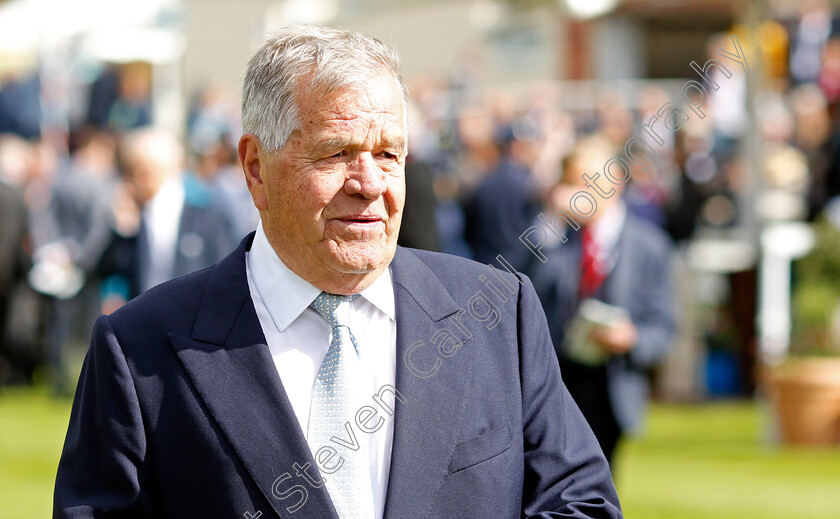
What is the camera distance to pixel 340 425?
255cm

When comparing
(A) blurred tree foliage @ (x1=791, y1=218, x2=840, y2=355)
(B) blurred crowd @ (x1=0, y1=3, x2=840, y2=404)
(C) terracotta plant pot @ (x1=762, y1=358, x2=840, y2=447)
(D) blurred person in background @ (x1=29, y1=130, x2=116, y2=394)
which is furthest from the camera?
(D) blurred person in background @ (x1=29, y1=130, x2=116, y2=394)

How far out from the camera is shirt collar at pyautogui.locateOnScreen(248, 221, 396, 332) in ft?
8.63

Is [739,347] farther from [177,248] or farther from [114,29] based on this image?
[114,29]

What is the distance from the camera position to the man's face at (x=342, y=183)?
2508mm

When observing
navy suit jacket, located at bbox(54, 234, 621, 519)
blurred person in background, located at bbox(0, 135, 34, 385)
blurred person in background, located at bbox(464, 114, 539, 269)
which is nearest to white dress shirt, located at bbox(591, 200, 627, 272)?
navy suit jacket, located at bbox(54, 234, 621, 519)

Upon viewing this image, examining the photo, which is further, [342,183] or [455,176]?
[455,176]

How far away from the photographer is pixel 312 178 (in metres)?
2.54

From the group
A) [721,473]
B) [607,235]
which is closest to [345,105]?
[607,235]

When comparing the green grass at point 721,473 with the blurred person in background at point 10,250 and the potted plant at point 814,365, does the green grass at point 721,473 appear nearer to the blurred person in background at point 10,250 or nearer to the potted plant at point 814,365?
the potted plant at point 814,365

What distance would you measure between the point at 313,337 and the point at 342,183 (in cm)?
34

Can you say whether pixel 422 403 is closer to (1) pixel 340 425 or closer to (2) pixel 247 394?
(1) pixel 340 425

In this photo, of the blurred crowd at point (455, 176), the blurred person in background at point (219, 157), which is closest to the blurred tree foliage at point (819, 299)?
the blurred crowd at point (455, 176)

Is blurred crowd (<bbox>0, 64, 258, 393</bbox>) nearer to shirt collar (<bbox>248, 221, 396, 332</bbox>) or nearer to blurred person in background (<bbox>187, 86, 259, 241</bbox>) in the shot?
blurred person in background (<bbox>187, 86, 259, 241</bbox>)

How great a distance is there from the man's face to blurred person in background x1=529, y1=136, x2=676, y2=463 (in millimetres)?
3597
